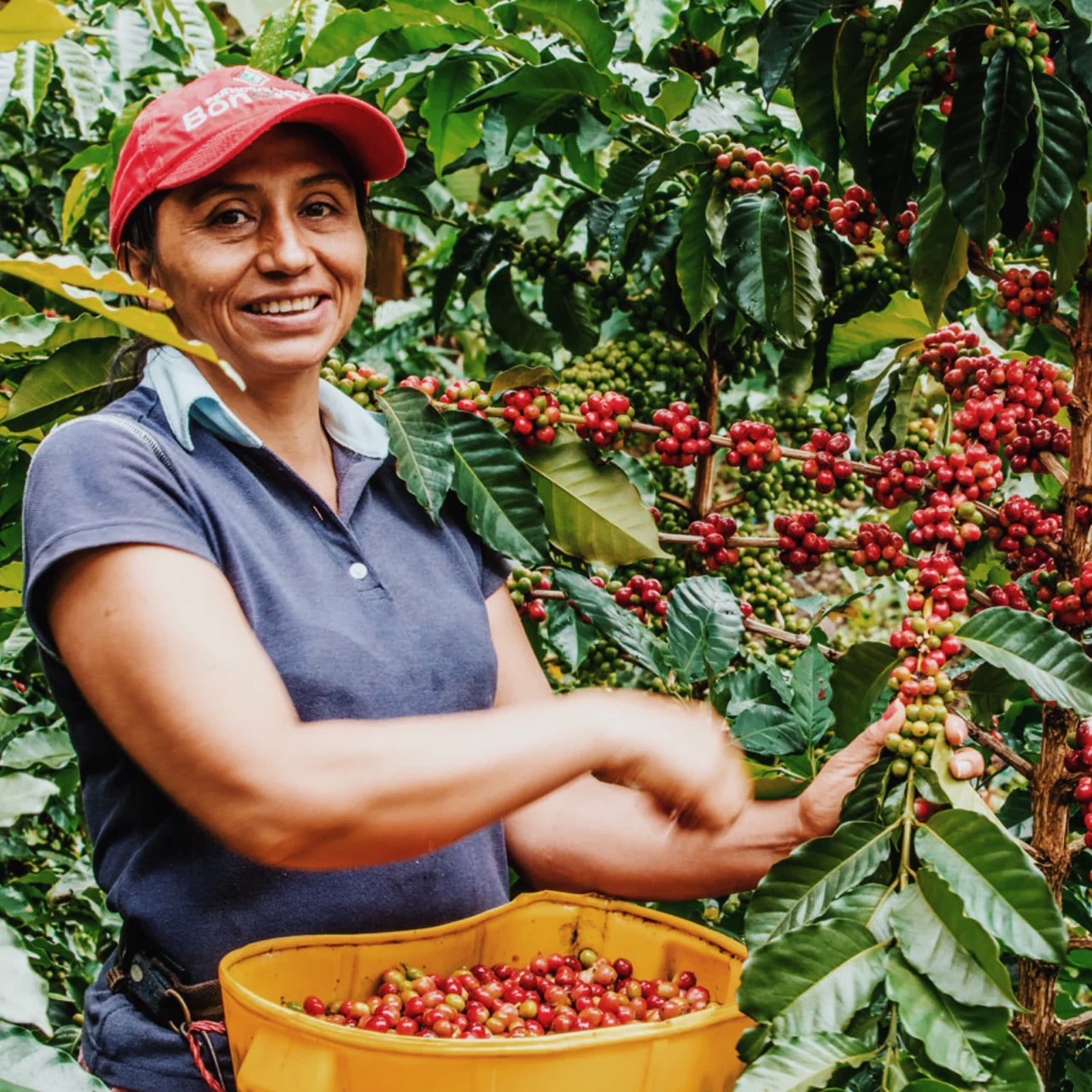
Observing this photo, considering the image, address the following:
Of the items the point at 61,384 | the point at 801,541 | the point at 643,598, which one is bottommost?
the point at 643,598

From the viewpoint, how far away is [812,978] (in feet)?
3.31

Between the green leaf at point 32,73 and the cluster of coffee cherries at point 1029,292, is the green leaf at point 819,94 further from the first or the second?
the green leaf at point 32,73

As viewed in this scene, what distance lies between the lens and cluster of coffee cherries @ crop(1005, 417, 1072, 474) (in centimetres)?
139

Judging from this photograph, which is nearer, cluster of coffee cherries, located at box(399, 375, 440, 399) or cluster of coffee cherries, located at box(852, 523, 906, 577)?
cluster of coffee cherries, located at box(852, 523, 906, 577)

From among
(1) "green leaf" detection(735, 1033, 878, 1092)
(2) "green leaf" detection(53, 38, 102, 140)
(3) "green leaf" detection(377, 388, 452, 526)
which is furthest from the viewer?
(2) "green leaf" detection(53, 38, 102, 140)

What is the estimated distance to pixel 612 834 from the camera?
4.70 feet

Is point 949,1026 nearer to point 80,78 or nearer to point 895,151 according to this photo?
point 895,151

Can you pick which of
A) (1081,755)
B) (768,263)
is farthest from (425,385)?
(1081,755)

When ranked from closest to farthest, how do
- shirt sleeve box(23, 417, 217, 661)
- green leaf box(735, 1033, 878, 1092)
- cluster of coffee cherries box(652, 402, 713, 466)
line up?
green leaf box(735, 1033, 878, 1092) → shirt sleeve box(23, 417, 217, 661) → cluster of coffee cherries box(652, 402, 713, 466)

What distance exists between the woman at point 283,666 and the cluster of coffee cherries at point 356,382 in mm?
132

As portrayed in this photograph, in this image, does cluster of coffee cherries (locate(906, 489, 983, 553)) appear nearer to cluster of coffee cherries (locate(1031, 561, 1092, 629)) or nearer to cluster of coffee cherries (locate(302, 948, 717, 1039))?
cluster of coffee cherries (locate(1031, 561, 1092, 629))

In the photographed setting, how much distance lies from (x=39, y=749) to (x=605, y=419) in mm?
1049

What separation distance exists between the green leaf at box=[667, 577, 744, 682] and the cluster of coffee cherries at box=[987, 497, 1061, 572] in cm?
31

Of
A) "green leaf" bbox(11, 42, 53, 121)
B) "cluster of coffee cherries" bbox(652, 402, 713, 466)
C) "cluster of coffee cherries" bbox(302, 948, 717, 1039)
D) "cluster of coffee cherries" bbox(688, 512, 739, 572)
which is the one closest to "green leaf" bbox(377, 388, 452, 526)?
"cluster of coffee cherries" bbox(652, 402, 713, 466)
